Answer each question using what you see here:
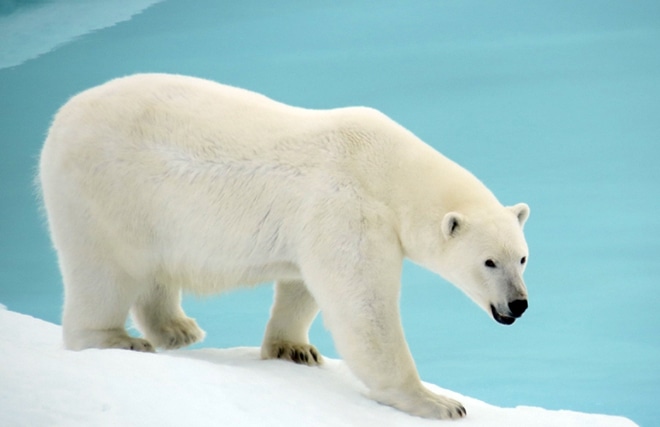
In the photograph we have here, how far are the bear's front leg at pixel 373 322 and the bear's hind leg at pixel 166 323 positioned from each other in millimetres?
1225

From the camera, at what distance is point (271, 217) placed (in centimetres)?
540

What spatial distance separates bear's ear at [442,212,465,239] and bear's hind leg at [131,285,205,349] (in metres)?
1.81

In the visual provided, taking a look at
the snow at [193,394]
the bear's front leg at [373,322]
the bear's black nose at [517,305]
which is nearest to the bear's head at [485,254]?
the bear's black nose at [517,305]

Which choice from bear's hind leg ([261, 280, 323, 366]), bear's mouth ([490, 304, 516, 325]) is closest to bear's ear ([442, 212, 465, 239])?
bear's mouth ([490, 304, 516, 325])

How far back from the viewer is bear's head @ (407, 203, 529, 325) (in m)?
5.06

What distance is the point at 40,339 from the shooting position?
665 centimetres

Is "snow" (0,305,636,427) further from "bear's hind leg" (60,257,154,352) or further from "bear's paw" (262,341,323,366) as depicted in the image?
"bear's hind leg" (60,257,154,352)

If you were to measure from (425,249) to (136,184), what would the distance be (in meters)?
1.61

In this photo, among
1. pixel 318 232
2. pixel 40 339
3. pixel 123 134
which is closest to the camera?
pixel 318 232

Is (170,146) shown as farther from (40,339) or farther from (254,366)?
(40,339)

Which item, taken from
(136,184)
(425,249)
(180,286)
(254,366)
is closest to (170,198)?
Answer: (136,184)

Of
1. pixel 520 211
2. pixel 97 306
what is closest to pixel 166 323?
pixel 97 306

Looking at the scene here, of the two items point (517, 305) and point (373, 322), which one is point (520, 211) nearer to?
point (517, 305)

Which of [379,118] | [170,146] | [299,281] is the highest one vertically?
[379,118]
